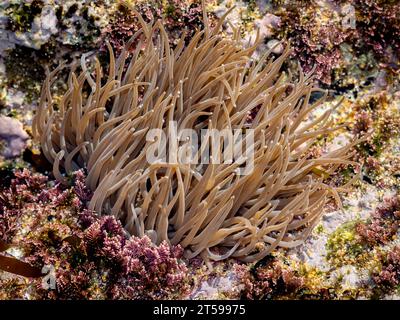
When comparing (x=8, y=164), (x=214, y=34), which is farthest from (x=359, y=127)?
(x=8, y=164)

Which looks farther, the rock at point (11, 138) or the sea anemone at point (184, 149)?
the rock at point (11, 138)

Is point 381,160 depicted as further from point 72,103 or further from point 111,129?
point 72,103

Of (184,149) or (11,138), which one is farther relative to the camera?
(11,138)

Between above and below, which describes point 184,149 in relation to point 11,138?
below

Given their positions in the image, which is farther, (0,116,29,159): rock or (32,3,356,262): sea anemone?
(0,116,29,159): rock
